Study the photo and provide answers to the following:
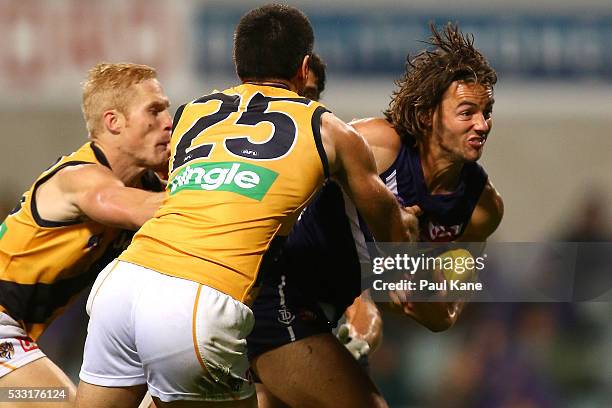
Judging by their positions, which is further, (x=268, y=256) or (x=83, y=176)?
(x=83, y=176)

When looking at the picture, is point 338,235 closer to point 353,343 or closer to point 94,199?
point 353,343

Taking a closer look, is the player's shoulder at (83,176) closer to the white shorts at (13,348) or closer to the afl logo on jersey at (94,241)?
the afl logo on jersey at (94,241)

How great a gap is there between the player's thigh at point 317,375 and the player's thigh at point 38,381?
856mm

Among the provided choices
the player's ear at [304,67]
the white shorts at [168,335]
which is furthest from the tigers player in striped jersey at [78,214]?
the player's ear at [304,67]

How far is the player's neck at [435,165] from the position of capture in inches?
188

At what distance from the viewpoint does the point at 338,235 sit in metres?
4.50

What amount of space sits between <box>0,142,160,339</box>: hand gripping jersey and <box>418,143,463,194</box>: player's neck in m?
1.42

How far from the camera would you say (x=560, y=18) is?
9367 millimetres

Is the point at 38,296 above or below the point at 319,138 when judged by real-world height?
below

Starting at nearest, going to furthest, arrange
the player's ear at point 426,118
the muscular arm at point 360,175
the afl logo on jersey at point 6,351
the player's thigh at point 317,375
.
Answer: the muscular arm at point 360,175
the player's thigh at point 317,375
the afl logo on jersey at point 6,351
the player's ear at point 426,118

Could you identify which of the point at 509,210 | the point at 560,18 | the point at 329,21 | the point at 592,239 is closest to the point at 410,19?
the point at 329,21

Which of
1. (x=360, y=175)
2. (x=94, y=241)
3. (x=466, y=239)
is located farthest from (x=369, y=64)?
(x=360, y=175)

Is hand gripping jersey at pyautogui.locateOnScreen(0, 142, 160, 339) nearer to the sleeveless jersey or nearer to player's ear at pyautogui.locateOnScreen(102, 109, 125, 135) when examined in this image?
player's ear at pyautogui.locateOnScreen(102, 109, 125, 135)

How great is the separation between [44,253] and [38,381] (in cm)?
55
